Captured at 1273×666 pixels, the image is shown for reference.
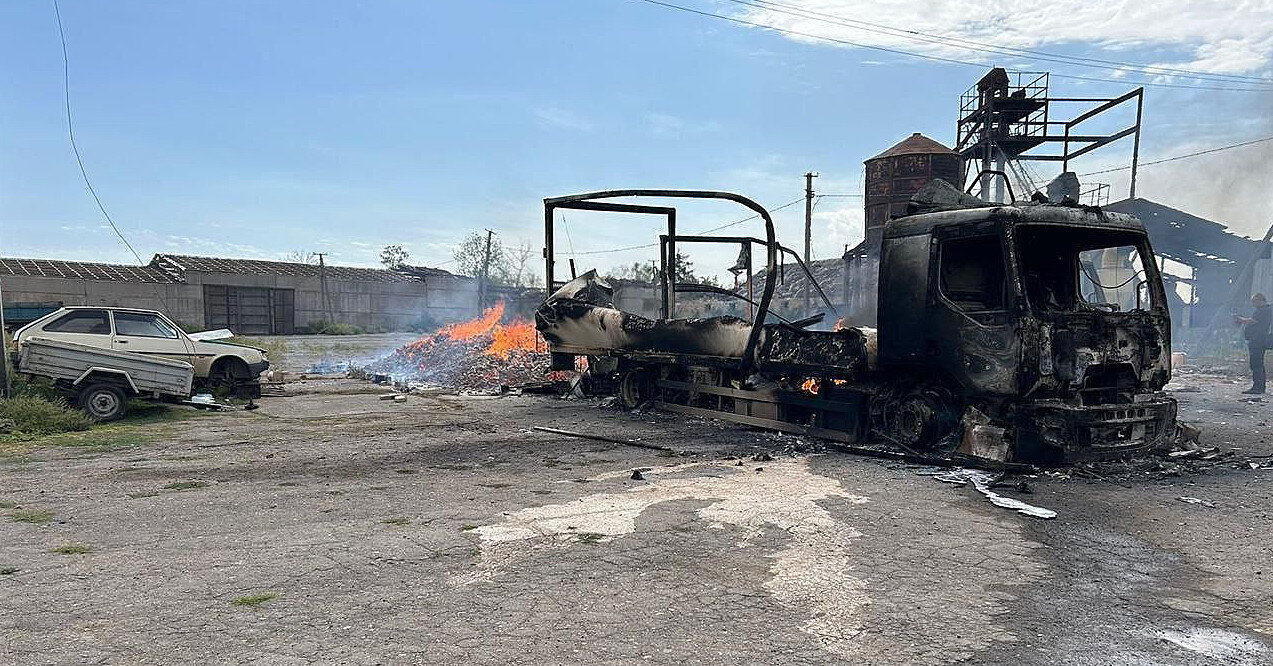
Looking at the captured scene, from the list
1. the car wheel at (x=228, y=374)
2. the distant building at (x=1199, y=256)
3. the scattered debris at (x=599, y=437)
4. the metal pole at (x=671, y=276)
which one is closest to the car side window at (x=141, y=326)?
the car wheel at (x=228, y=374)

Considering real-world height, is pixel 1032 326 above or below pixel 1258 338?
above

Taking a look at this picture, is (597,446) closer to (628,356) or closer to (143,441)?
(628,356)

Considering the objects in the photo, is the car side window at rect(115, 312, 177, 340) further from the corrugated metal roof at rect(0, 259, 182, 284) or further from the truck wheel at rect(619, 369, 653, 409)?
the corrugated metal roof at rect(0, 259, 182, 284)

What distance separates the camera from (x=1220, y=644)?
3465 mm

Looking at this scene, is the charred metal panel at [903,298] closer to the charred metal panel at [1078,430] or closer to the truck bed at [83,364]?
the charred metal panel at [1078,430]

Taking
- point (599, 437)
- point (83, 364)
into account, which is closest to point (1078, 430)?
point (599, 437)

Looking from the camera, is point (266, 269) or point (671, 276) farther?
point (266, 269)

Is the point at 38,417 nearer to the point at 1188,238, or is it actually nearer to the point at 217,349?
the point at 217,349

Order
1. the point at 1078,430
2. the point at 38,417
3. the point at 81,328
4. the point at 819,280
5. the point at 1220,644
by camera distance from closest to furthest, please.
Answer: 1. the point at 1220,644
2. the point at 1078,430
3. the point at 38,417
4. the point at 81,328
5. the point at 819,280

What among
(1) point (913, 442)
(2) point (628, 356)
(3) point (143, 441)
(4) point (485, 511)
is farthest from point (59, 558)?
(2) point (628, 356)

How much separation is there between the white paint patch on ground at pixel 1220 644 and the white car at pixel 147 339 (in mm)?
12893

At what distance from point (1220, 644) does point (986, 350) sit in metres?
3.72

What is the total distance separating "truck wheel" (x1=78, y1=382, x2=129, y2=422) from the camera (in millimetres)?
10538

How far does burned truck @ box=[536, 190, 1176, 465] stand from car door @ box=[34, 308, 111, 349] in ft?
28.5
